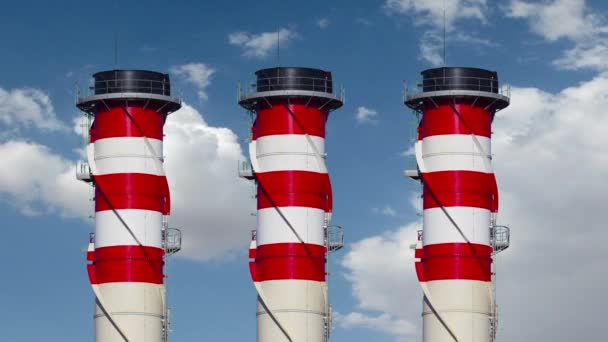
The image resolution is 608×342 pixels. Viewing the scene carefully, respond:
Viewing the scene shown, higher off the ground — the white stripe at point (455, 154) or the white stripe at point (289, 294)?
the white stripe at point (455, 154)

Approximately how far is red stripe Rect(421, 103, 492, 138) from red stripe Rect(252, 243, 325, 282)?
10140 mm

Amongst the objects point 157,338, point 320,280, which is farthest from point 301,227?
point 157,338

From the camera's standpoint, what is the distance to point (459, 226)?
418 ft

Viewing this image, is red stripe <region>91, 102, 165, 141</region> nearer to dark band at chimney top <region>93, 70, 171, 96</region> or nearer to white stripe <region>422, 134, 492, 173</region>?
dark band at chimney top <region>93, 70, 171, 96</region>

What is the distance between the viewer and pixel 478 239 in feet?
419

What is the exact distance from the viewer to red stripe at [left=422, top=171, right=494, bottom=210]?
127875 mm

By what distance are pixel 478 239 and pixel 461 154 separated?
522cm

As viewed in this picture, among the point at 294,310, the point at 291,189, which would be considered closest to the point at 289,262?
the point at 294,310

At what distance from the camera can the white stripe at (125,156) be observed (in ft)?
429

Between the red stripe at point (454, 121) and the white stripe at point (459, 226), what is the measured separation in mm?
4763

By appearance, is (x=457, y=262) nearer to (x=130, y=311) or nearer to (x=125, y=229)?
(x=130, y=311)

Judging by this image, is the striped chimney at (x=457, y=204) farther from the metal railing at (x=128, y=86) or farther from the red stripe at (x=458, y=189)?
the metal railing at (x=128, y=86)

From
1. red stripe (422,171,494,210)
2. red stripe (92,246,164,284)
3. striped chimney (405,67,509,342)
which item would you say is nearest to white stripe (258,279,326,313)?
striped chimney (405,67,509,342)

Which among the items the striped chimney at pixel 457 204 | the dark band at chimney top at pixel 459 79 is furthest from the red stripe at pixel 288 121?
the dark band at chimney top at pixel 459 79
